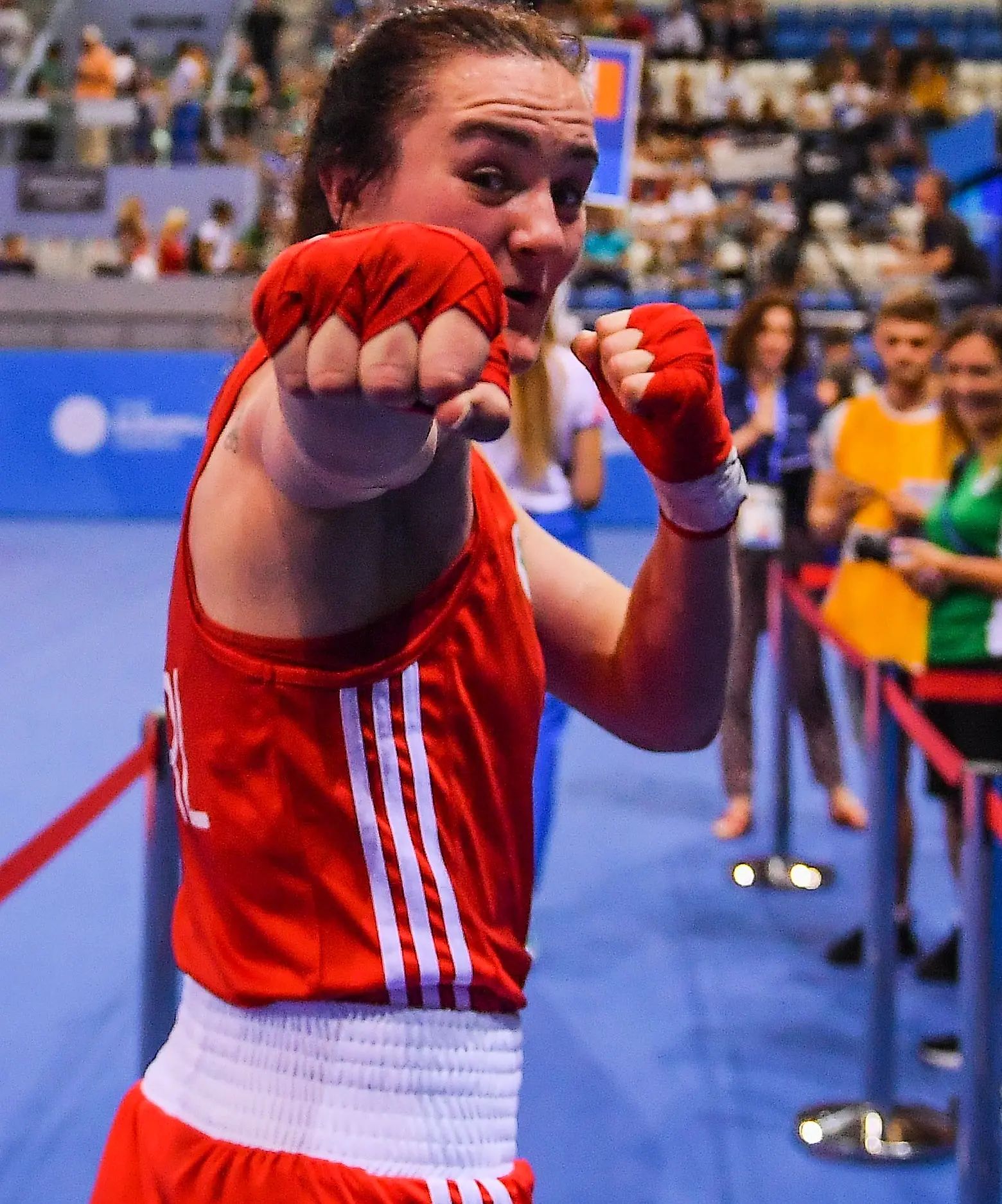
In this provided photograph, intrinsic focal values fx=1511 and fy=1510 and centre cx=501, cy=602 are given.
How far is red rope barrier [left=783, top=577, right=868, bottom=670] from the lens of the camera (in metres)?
3.80

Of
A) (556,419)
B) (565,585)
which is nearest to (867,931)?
(556,419)

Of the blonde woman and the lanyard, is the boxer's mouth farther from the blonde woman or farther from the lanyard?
the lanyard

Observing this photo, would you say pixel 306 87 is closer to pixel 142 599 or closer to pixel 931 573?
pixel 931 573

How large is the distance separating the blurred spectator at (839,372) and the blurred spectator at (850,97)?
30.9 ft

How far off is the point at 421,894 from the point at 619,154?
3822 millimetres

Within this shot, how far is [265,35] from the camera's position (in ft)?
61.7

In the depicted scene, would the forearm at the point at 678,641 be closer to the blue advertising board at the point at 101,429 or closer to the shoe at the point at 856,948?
the shoe at the point at 856,948

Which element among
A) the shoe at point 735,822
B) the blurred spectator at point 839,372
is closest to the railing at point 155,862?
the shoe at point 735,822

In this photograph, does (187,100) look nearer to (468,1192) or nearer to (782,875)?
(782,875)

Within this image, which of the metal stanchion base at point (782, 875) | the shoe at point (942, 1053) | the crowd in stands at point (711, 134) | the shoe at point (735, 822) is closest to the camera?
the shoe at point (942, 1053)

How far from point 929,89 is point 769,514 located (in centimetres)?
1493

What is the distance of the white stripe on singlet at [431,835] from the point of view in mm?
1079

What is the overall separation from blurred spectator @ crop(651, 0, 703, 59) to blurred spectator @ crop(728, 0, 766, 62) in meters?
0.42

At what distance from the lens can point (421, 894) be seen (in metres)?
1.12
